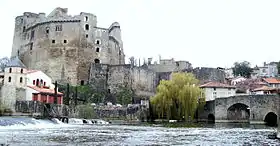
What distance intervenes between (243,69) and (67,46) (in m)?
50.3

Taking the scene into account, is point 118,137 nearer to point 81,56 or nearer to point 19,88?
point 19,88

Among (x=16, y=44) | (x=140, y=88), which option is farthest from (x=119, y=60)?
(x=16, y=44)

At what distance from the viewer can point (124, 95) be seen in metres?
59.2

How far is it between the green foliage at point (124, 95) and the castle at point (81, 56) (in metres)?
0.82

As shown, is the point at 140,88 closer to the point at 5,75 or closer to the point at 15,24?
the point at 5,75

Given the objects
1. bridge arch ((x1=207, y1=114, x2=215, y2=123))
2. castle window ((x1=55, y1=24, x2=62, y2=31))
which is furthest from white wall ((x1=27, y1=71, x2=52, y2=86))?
bridge arch ((x1=207, y1=114, x2=215, y2=123))

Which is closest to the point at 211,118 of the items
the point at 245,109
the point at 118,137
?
the point at 245,109

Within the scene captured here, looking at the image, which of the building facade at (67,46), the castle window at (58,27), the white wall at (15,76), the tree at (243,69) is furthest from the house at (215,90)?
the tree at (243,69)

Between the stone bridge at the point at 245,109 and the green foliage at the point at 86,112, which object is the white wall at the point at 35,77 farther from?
the stone bridge at the point at 245,109

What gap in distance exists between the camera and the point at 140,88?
6316 centimetres

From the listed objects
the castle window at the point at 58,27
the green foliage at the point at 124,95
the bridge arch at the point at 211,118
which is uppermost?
the castle window at the point at 58,27

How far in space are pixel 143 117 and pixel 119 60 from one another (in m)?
20.0

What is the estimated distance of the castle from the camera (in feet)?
202

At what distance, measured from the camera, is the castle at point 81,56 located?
2427 inches
